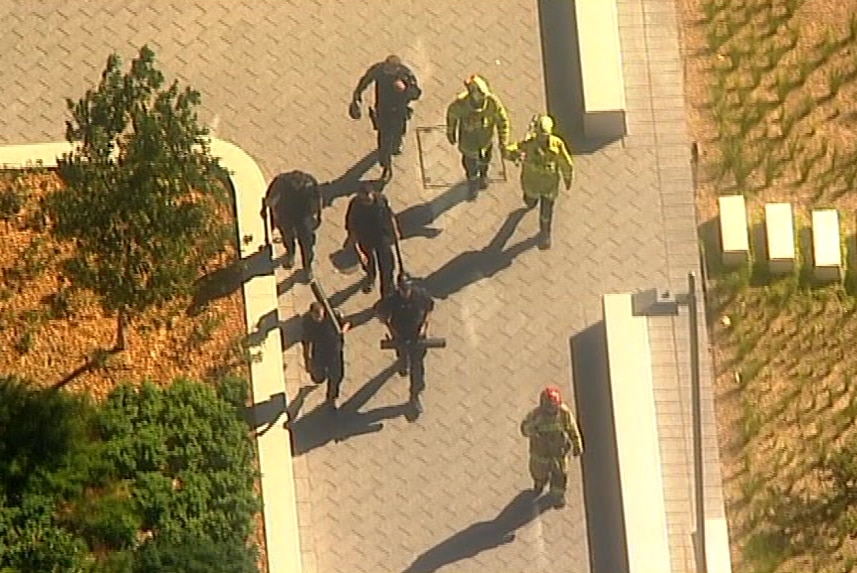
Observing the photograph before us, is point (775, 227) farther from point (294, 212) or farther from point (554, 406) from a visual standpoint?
point (294, 212)

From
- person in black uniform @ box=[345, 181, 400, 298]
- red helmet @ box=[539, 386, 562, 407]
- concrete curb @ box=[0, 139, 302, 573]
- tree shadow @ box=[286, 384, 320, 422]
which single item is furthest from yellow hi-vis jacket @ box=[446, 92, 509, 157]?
tree shadow @ box=[286, 384, 320, 422]

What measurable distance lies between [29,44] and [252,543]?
5579 millimetres

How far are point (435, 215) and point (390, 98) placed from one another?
4.73 ft

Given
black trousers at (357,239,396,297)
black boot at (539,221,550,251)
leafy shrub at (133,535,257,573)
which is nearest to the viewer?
leafy shrub at (133,535,257,573)

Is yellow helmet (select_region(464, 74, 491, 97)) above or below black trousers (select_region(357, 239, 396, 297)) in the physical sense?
above

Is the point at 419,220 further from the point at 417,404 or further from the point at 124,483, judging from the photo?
the point at 124,483

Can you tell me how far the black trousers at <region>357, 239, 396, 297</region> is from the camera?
51.2ft

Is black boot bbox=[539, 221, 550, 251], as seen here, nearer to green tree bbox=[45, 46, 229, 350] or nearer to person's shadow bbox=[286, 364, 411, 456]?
person's shadow bbox=[286, 364, 411, 456]

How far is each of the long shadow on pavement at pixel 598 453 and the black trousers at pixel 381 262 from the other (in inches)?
75.8

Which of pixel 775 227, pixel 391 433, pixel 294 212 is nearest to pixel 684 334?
pixel 775 227

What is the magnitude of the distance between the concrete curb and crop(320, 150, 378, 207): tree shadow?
2.07 ft

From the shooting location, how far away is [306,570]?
15.8 metres

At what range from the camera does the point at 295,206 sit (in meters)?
15.5

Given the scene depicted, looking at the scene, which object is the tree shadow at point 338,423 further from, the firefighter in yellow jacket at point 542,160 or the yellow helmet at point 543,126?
the yellow helmet at point 543,126
